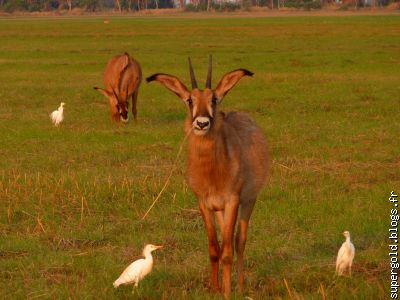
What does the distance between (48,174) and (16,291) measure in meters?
5.15

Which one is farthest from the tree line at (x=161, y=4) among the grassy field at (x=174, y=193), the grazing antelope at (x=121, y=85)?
the grazing antelope at (x=121, y=85)

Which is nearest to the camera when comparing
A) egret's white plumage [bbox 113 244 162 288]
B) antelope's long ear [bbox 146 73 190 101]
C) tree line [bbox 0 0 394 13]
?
egret's white plumage [bbox 113 244 162 288]

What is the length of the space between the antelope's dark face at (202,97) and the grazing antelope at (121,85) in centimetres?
1135

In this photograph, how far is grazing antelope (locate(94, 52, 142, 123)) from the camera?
18.8 metres

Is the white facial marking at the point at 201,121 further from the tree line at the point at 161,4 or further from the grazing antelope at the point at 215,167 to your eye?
the tree line at the point at 161,4

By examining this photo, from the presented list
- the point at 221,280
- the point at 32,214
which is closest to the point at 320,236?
the point at 221,280

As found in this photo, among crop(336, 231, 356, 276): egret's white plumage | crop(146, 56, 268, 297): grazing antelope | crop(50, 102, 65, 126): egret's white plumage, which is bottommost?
crop(50, 102, 65, 126): egret's white plumage

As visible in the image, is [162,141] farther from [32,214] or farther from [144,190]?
[32,214]

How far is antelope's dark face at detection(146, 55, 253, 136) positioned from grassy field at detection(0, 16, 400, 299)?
147 centimetres

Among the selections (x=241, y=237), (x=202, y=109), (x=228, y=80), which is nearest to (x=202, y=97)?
(x=202, y=109)

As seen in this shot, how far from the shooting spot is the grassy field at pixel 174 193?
754 cm

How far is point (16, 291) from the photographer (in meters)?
7.22

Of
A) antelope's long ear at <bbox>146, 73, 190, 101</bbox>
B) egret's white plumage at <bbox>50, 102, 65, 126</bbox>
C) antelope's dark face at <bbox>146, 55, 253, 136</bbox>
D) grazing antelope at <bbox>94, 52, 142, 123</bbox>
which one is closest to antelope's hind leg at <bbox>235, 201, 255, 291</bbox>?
antelope's dark face at <bbox>146, 55, 253, 136</bbox>

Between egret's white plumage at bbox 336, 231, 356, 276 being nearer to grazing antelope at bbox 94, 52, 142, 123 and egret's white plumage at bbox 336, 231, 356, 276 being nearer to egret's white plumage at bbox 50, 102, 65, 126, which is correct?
egret's white plumage at bbox 50, 102, 65, 126
